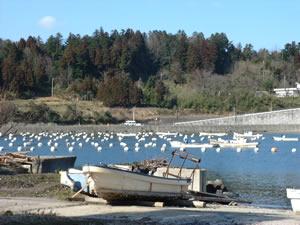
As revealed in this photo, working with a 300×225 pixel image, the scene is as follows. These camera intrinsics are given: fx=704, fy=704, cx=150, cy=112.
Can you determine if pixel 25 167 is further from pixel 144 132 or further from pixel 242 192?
pixel 144 132

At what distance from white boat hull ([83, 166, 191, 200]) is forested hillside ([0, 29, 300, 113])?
90.7 metres

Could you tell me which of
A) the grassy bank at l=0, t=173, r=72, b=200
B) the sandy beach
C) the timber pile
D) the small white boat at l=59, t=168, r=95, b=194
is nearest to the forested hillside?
the timber pile

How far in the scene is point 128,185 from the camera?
19375 millimetres

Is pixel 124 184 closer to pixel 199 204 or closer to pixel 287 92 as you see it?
pixel 199 204

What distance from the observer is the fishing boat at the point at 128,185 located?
62.3ft

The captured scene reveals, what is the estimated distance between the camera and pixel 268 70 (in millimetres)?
142500

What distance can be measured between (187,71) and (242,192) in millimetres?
111709

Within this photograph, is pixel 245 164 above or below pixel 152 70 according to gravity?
below

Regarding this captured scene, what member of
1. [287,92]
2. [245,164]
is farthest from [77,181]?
[287,92]

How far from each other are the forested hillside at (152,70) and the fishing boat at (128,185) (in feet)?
297

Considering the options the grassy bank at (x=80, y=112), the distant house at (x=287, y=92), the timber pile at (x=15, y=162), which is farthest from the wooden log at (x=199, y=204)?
the distant house at (x=287, y=92)

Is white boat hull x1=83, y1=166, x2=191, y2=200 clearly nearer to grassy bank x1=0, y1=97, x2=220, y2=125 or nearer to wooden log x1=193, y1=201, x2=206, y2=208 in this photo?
wooden log x1=193, y1=201, x2=206, y2=208

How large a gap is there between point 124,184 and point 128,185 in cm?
14

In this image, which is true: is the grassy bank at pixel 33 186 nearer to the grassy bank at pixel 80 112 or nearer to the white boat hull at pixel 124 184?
the white boat hull at pixel 124 184
